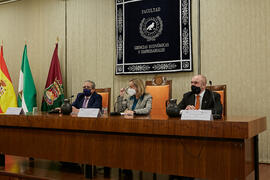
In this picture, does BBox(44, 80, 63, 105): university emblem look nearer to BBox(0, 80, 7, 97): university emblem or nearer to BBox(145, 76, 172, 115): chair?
BBox(0, 80, 7, 97): university emblem

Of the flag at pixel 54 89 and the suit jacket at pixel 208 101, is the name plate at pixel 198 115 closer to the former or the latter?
the suit jacket at pixel 208 101

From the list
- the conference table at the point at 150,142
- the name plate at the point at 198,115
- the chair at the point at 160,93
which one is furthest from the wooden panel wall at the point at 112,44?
the name plate at the point at 198,115

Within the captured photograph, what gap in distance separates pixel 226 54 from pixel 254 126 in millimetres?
2279

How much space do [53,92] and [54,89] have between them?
0.06m

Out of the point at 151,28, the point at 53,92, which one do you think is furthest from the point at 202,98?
the point at 53,92

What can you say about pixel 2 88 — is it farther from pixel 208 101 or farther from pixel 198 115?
pixel 198 115

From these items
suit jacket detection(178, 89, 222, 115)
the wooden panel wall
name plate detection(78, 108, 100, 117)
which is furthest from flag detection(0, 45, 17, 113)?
suit jacket detection(178, 89, 222, 115)

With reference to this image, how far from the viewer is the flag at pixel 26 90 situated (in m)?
5.30

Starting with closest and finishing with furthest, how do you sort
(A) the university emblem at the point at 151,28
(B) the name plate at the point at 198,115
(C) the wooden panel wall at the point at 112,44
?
1. (B) the name plate at the point at 198,115
2. (C) the wooden panel wall at the point at 112,44
3. (A) the university emblem at the point at 151,28

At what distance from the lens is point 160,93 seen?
12.2 ft

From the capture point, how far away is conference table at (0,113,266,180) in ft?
6.10

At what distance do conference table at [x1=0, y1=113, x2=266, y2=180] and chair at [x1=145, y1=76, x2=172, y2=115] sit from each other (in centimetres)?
141

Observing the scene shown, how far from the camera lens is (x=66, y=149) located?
2.57m

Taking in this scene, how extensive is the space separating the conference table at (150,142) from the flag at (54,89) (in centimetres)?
222
